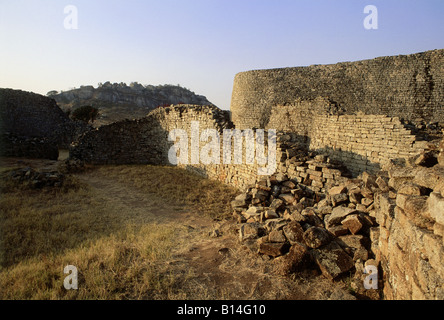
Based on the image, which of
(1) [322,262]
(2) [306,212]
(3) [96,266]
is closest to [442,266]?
(1) [322,262]

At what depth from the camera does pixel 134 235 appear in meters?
5.23

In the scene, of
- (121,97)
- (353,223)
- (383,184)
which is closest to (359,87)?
(383,184)

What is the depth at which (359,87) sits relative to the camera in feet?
80.8

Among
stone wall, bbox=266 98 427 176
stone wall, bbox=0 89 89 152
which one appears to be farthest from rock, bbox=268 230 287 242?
stone wall, bbox=0 89 89 152

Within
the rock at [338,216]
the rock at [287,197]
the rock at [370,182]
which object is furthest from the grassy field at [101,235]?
the rock at [370,182]

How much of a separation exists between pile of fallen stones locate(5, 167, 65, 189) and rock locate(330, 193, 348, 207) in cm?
930

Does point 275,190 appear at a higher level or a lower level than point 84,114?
lower

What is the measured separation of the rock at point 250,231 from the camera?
15.8 ft

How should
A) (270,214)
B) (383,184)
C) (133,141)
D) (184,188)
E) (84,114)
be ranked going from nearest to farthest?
(383,184), (270,214), (184,188), (133,141), (84,114)

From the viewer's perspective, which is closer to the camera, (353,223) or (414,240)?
(414,240)

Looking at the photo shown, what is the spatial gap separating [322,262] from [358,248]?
65 cm

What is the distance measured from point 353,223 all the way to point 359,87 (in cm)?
2526

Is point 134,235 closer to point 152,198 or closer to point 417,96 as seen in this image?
point 152,198

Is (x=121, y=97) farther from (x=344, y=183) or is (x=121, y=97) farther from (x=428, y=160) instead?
(x=428, y=160)
